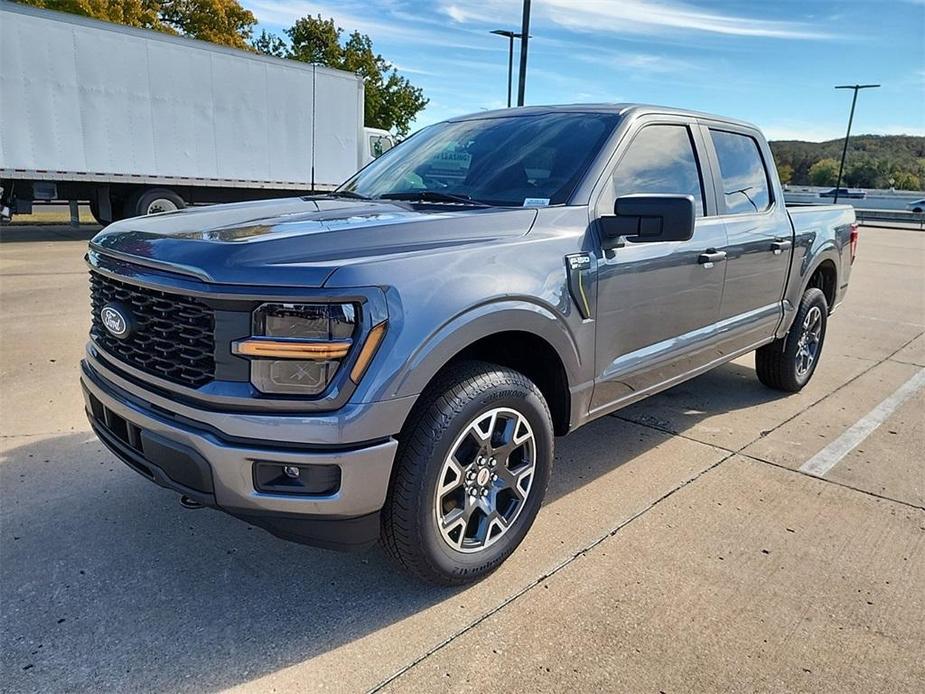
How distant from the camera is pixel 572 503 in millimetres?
3463

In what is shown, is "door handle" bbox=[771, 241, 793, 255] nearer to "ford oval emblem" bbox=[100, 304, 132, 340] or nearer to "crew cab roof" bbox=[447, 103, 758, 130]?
"crew cab roof" bbox=[447, 103, 758, 130]

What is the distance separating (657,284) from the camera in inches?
134

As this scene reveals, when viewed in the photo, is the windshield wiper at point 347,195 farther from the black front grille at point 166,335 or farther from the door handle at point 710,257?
the door handle at point 710,257

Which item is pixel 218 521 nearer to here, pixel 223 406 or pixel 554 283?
pixel 223 406

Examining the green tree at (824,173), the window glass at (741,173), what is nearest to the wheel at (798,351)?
the window glass at (741,173)

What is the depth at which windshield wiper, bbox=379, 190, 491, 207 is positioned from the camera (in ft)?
10.5

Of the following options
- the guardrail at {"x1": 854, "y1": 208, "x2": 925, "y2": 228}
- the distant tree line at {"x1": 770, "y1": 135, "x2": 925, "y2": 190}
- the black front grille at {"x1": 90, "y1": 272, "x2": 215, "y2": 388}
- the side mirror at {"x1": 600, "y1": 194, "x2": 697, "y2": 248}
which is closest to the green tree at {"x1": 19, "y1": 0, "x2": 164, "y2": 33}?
the black front grille at {"x1": 90, "y1": 272, "x2": 215, "y2": 388}

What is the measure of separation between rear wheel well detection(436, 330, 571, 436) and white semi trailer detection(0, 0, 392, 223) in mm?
11158

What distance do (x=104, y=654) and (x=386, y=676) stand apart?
945 millimetres

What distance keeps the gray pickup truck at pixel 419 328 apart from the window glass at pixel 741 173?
34 cm

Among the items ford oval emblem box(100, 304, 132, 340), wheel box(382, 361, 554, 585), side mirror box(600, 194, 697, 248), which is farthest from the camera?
side mirror box(600, 194, 697, 248)

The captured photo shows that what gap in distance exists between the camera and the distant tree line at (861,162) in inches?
2805

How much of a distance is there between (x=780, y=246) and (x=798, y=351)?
1080 mm

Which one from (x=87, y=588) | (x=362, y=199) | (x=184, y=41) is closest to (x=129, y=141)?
(x=184, y=41)
